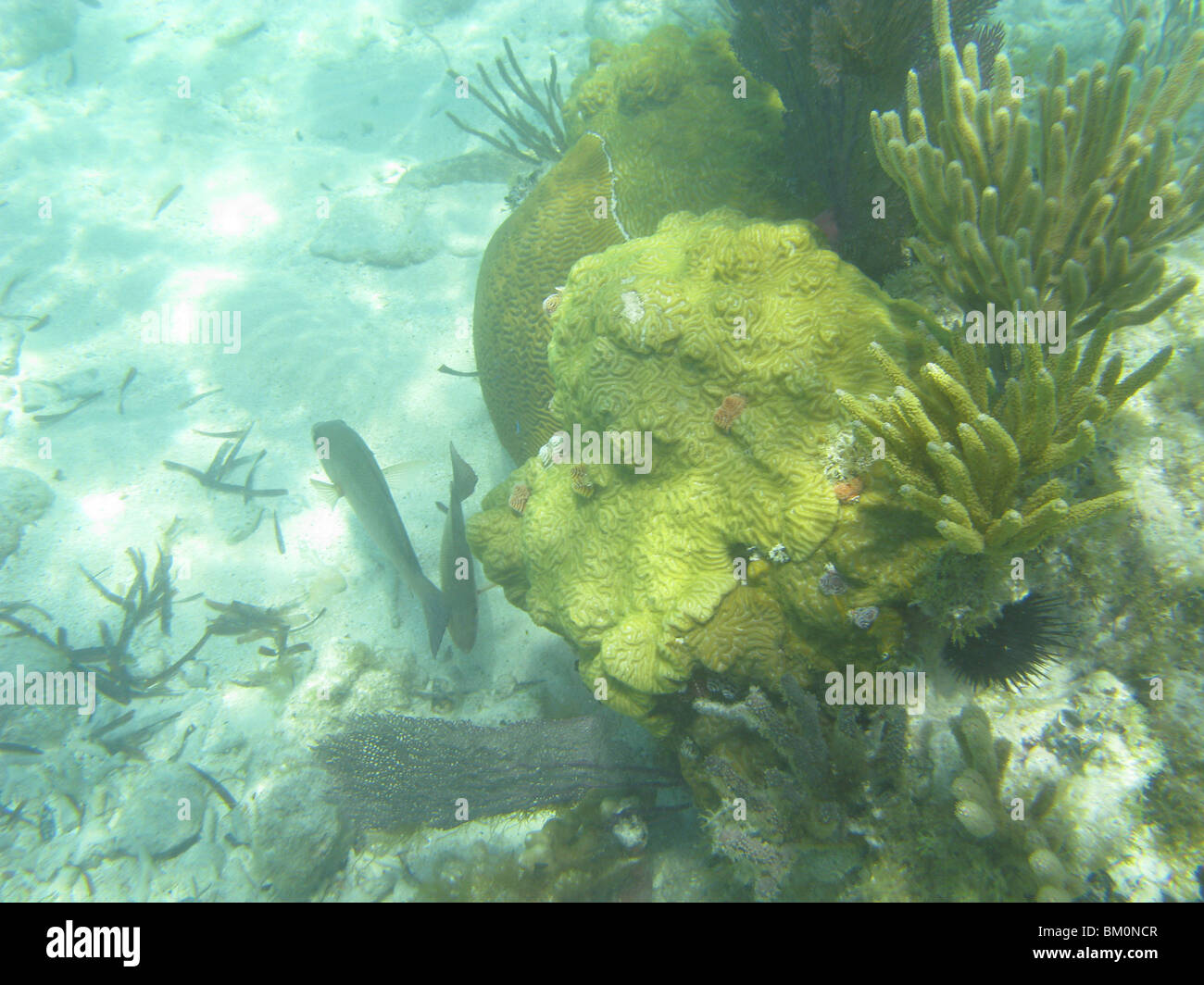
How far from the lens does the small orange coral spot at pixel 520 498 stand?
4273mm

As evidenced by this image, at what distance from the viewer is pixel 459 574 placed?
5031mm

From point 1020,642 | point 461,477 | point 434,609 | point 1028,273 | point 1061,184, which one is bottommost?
point 434,609

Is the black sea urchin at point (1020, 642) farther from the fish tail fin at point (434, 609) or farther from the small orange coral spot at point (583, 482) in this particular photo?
the fish tail fin at point (434, 609)

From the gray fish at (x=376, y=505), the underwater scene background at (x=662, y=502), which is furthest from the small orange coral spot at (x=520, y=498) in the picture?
the gray fish at (x=376, y=505)

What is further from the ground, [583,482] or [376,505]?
[583,482]

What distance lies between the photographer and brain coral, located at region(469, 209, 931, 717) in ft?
9.29

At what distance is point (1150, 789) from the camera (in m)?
2.36

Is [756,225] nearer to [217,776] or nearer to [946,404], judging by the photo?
[946,404]

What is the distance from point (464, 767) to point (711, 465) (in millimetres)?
3134

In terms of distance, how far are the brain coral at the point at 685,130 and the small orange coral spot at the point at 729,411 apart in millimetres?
2188

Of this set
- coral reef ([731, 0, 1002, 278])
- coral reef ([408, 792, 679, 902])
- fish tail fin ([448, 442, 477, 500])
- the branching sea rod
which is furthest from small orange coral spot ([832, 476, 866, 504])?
fish tail fin ([448, 442, 477, 500])

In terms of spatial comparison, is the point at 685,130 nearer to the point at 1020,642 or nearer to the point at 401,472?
the point at 401,472

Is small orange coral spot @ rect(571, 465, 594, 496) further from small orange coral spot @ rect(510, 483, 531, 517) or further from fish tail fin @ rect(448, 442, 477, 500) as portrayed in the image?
fish tail fin @ rect(448, 442, 477, 500)

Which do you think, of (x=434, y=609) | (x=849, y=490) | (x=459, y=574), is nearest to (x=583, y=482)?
(x=849, y=490)
